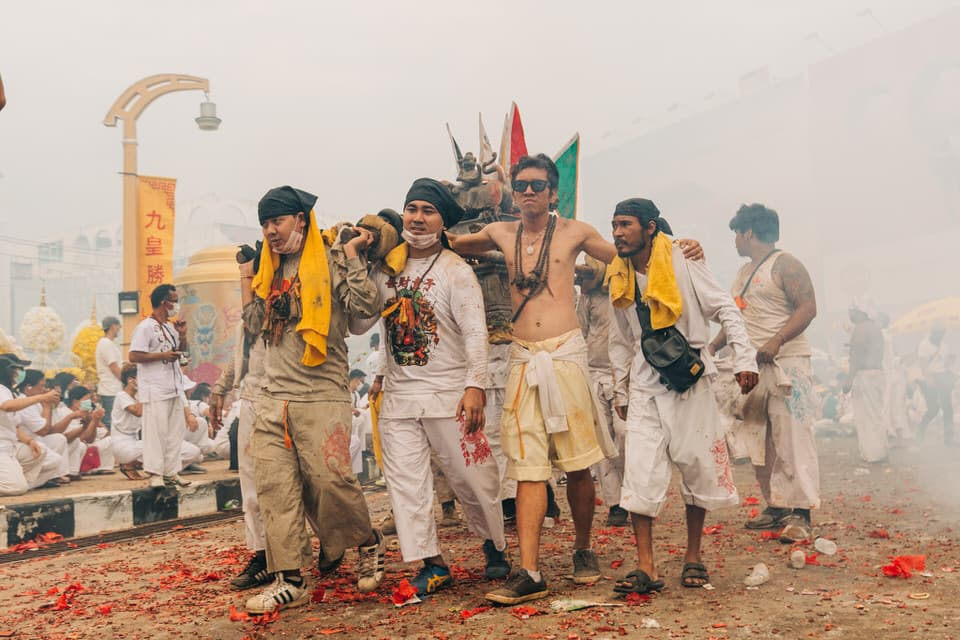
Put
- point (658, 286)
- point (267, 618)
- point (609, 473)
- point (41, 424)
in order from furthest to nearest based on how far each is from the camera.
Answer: point (41, 424), point (609, 473), point (658, 286), point (267, 618)

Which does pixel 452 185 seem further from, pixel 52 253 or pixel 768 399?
pixel 52 253

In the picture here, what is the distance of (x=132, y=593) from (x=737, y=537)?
3740 mm

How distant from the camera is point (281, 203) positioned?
14.5 feet

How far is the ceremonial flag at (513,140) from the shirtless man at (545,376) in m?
2.33

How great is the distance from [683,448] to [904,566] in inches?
49.9

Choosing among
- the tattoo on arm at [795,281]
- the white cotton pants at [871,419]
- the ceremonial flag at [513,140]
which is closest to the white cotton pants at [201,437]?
the ceremonial flag at [513,140]

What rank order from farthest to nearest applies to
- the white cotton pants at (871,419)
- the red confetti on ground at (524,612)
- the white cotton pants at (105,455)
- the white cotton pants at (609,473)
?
1. the white cotton pants at (871,419)
2. the white cotton pants at (105,455)
3. the white cotton pants at (609,473)
4. the red confetti on ground at (524,612)

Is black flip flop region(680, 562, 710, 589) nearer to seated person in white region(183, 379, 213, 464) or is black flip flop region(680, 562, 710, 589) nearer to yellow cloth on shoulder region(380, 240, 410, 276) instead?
yellow cloth on shoulder region(380, 240, 410, 276)

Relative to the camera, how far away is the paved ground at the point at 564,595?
11.8 ft

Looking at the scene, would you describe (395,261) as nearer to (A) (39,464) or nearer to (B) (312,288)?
(B) (312,288)

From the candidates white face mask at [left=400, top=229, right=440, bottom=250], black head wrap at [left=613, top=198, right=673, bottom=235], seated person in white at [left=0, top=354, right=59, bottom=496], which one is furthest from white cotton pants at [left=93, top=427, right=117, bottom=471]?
black head wrap at [left=613, top=198, right=673, bottom=235]

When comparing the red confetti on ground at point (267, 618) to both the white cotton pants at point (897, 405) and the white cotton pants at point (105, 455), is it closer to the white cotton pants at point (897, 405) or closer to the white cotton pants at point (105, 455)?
the white cotton pants at point (105, 455)

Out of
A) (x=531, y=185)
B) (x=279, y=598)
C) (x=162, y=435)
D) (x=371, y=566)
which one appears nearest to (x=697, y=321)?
(x=531, y=185)

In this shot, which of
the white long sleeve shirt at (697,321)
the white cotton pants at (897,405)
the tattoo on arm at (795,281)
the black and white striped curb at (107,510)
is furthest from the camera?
the white cotton pants at (897,405)
